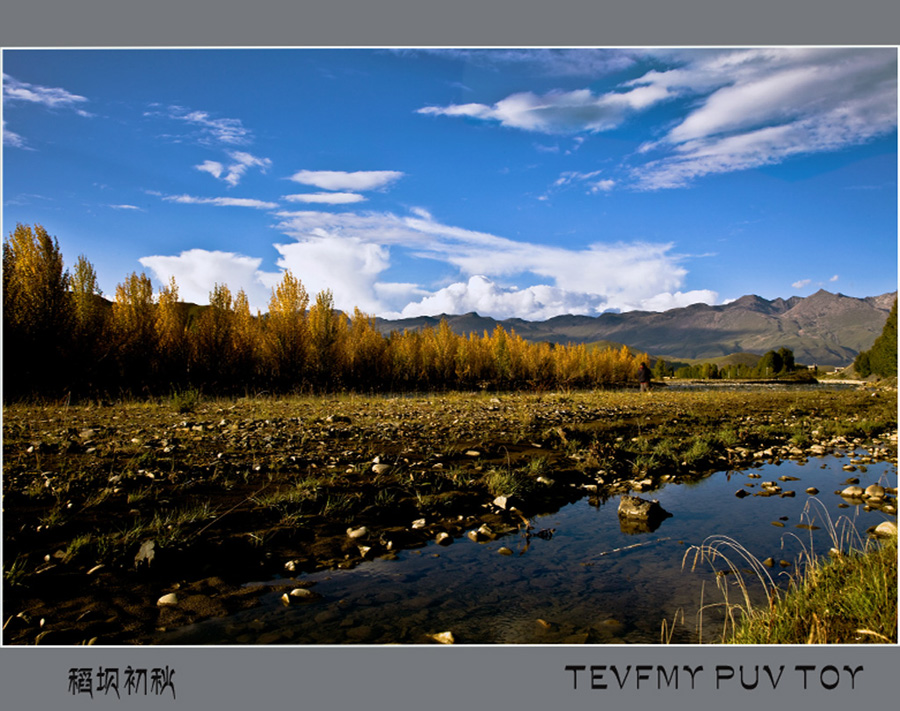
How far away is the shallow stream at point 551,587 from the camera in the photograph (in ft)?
12.9

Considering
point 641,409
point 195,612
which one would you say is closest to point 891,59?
point 195,612

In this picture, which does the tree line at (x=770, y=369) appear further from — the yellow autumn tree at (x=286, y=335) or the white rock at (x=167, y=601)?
the white rock at (x=167, y=601)

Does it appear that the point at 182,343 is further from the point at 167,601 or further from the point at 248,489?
the point at 167,601

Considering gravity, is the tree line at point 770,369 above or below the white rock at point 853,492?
above

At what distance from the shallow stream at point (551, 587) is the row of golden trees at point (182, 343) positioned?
13.7 m

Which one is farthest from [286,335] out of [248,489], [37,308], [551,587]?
[551,587]

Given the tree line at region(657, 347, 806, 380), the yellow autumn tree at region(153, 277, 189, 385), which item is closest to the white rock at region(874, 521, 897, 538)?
the yellow autumn tree at region(153, 277, 189, 385)

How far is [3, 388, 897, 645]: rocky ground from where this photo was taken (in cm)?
430

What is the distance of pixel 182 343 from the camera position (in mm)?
27484

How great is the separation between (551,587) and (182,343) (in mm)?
28114

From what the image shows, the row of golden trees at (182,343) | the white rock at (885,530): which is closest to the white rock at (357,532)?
the white rock at (885,530)

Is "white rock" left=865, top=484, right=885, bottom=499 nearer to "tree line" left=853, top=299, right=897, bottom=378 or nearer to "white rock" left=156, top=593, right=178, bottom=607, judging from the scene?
"white rock" left=156, top=593, right=178, bottom=607

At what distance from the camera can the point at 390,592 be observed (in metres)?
4.48
